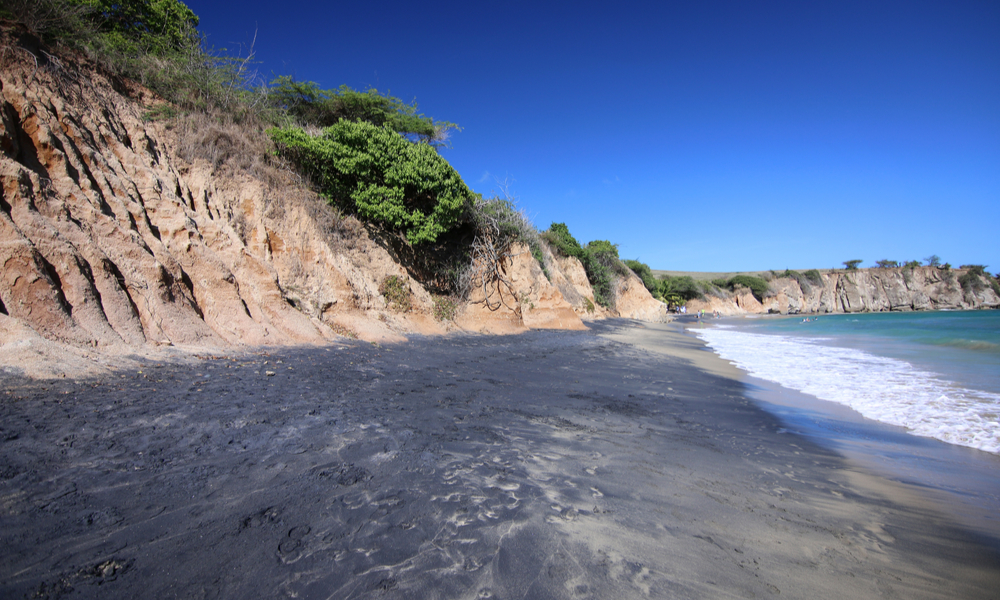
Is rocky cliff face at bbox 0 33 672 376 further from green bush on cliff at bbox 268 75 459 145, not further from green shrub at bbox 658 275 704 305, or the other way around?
green shrub at bbox 658 275 704 305

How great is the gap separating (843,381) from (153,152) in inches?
581

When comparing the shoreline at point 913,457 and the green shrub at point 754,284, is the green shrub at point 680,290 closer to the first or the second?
the green shrub at point 754,284

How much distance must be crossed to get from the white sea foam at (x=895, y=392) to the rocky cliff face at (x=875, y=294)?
57.8m

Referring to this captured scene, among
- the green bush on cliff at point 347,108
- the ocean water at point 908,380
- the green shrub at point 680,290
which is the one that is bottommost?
the ocean water at point 908,380

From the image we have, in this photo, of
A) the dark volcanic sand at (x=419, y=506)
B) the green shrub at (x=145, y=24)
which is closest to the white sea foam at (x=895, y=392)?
the dark volcanic sand at (x=419, y=506)

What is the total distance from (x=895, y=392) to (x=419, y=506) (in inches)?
320

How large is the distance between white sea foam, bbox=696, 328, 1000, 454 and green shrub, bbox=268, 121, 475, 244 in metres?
9.11

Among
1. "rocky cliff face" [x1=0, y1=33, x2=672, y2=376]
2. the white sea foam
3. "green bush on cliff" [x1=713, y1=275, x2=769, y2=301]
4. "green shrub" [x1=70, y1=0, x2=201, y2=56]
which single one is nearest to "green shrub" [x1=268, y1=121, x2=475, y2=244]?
"rocky cliff face" [x1=0, y1=33, x2=672, y2=376]

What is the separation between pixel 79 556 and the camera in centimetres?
164

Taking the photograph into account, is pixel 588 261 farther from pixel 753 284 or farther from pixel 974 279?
pixel 974 279

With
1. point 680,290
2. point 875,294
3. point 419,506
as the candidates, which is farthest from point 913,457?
point 875,294

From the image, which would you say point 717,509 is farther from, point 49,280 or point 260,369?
point 49,280

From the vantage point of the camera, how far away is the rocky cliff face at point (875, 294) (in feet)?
208

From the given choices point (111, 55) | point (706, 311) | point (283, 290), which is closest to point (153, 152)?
point (111, 55)
